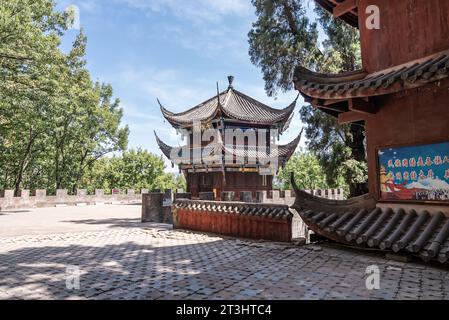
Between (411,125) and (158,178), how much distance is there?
4073cm

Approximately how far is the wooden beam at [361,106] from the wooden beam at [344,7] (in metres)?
2.89

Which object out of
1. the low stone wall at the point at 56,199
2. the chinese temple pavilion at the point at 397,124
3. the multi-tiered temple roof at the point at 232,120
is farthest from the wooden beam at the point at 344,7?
the low stone wall at the point at 56,199

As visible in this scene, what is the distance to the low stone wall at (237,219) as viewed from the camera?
862 cm

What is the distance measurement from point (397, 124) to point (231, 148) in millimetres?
17129

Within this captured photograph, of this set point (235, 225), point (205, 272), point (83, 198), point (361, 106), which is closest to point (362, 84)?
point (361, 106)

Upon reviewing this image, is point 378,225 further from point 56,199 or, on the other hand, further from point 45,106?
point 56,199

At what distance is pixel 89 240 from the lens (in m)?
9.59

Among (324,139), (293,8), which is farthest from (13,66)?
(324,139)

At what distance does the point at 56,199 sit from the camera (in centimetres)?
2691

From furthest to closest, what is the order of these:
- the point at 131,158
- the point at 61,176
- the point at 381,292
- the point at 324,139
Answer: the point at 131,158 → the point at 61,176 → the point at 324,139 → the point at 381,292

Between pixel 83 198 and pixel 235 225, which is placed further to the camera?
pixel 83 198

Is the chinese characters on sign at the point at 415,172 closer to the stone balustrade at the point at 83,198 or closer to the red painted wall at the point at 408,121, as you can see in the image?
the red painted wall at the point at 408,121

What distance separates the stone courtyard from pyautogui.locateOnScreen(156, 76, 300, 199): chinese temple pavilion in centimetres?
1440
